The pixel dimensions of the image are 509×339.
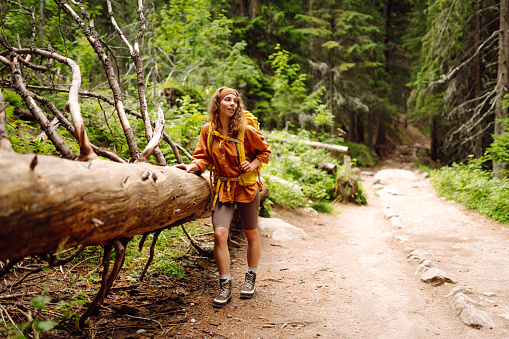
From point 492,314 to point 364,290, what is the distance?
124 cm

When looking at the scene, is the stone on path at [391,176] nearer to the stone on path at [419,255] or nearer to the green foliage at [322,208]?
the green foliage at [322,208]

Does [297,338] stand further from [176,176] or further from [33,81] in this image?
[33,81]

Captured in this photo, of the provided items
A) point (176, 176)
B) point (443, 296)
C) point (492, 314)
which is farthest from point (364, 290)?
point (176, 176)

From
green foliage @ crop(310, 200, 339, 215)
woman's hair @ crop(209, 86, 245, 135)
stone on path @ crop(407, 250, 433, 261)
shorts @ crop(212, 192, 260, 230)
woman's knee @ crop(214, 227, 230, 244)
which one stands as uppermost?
woman's hair @ crop(209, 86, 245, 135)

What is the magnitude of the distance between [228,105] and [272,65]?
1008 cm

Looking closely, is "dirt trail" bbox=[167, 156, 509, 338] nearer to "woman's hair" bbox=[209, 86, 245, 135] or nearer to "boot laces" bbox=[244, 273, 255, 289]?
"boot laces" bbox=[244, 273, 255, 289]

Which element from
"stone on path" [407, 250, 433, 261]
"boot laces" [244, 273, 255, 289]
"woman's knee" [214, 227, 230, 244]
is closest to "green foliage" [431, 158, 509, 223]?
"stone on path" [407, 250, 433, 261]

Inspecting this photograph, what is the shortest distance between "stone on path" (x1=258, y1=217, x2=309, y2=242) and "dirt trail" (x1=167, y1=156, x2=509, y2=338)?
0.17 m

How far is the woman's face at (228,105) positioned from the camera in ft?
11.4

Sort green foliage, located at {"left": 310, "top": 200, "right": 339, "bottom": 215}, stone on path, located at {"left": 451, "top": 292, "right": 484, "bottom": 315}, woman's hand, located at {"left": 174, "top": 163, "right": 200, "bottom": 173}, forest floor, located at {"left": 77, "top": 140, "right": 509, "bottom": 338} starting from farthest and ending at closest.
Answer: green foliage, located at {"left": 310, "top": 200, "right": 339, "bottom": 215} → woman's hand, located at {"left": 174, "top": 163, "right": 200, "bottom": 173} → stone on path, located at {"left": 451, "top": 292, "right": 484, "bottom": 315} → forest floor, located at {"left": 77, "top": 140, "right": 509, "bottom": 338}

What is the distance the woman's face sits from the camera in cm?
346

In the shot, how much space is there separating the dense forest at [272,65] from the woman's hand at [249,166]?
1.25m

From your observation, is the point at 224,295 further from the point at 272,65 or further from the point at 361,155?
the point at 361,155

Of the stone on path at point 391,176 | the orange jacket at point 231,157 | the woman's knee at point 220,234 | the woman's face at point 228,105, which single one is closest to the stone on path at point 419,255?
the orange jacket at point 231,157
